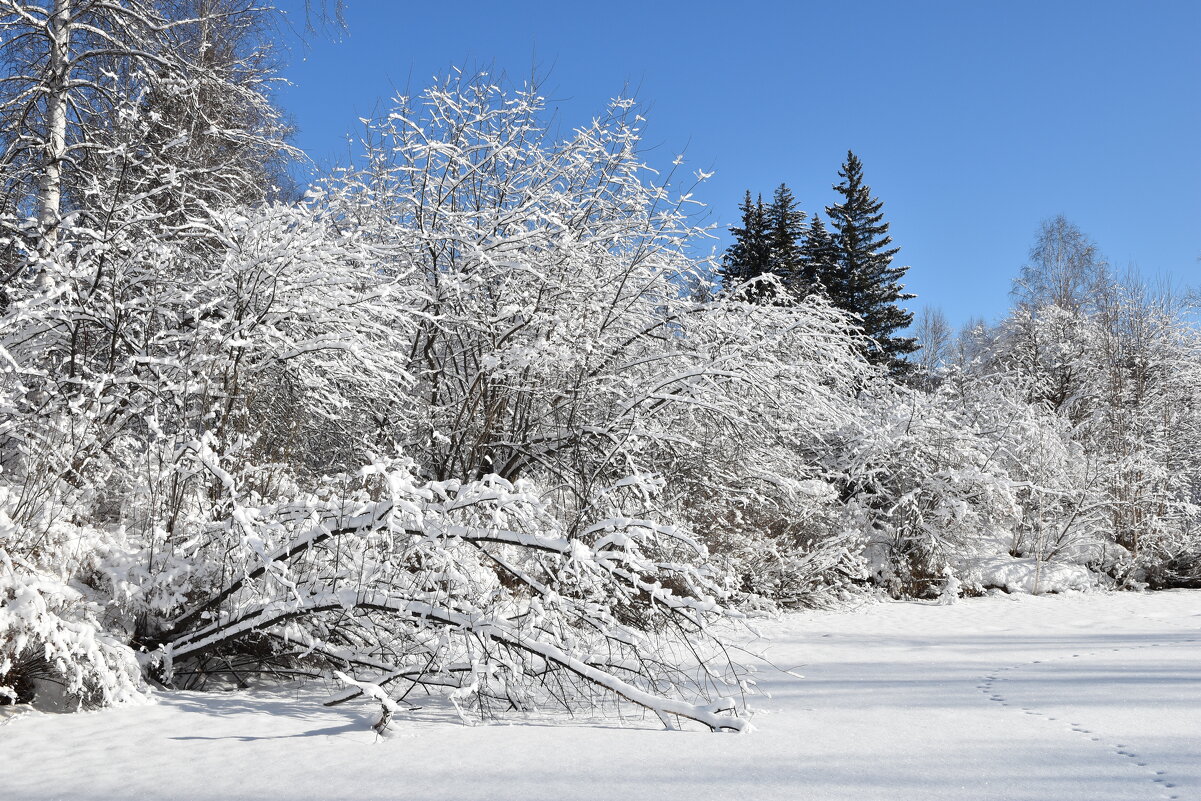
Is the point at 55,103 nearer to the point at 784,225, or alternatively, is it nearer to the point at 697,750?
the point at 697,750

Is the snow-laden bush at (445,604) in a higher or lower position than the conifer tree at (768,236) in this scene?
lower

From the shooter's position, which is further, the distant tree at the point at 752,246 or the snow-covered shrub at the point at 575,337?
the distant tree at the point at 752,246

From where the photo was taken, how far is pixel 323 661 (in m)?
5.88

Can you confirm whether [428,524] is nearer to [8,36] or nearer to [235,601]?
[235,601]

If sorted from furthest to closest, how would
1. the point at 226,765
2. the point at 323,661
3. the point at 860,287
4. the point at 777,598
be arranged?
1. the point at 860,287
2. the point at 777,598
3. the point at 323,661
4. the point at 226,765

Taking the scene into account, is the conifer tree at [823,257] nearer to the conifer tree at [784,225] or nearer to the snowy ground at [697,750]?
the conifer tree at [784,225]

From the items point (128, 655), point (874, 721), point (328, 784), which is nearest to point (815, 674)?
point (874, 721)

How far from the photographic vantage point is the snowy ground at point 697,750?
3.41 m

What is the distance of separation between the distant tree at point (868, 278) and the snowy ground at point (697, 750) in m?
21.7

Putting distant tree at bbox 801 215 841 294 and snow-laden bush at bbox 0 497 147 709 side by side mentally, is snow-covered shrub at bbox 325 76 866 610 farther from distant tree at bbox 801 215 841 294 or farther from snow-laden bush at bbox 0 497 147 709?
distant tree at bbox 801 215 841 294

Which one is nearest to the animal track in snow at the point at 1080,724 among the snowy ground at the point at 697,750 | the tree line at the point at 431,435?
the snowy ground at the point at 697,750

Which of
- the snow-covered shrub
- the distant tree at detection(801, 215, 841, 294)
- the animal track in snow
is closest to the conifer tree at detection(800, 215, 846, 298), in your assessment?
the distant tree at detection(801, 215, 841, 294)

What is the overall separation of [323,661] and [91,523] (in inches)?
75.3

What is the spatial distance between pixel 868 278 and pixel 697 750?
2552 centimetres
